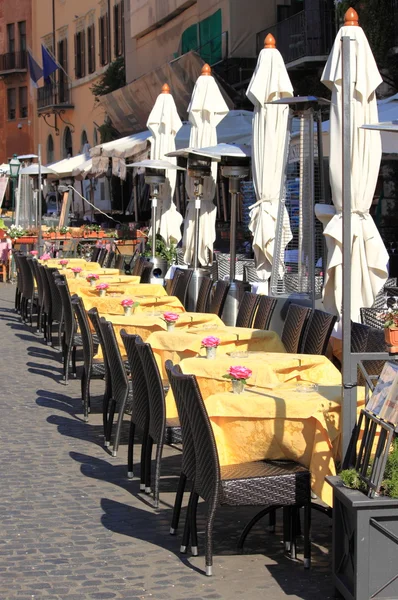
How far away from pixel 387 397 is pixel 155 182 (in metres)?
14.5

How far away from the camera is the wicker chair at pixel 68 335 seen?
1212 centimetres

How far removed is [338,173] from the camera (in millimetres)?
10406

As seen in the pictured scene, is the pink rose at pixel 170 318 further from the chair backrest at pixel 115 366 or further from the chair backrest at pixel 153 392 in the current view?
the chair backrest at pixel 153 392

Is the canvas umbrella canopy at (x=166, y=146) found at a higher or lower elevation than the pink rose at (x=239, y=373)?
higher

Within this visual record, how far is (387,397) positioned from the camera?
517cm

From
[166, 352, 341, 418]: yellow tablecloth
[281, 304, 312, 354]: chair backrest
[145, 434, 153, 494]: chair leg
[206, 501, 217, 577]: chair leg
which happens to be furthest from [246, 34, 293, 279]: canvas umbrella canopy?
[206, 501, 217, 577]: chair leg

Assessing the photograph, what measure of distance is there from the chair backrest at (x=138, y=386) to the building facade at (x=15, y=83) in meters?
56.5

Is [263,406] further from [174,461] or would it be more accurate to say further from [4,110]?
[4,110]

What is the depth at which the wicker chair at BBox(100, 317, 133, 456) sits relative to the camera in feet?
27.5

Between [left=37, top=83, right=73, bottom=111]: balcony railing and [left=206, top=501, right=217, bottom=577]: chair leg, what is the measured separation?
4786 centimetres

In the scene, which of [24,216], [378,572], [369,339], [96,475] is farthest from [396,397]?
[24,216]

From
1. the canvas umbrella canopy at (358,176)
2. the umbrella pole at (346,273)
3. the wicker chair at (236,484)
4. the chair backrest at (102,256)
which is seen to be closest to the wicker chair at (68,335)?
the canvas umbrella canopy at (358,176)

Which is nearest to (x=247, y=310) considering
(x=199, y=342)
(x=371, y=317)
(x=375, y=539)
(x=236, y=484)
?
(x=371, y=317)

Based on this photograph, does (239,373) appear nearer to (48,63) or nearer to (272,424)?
(272,424)
